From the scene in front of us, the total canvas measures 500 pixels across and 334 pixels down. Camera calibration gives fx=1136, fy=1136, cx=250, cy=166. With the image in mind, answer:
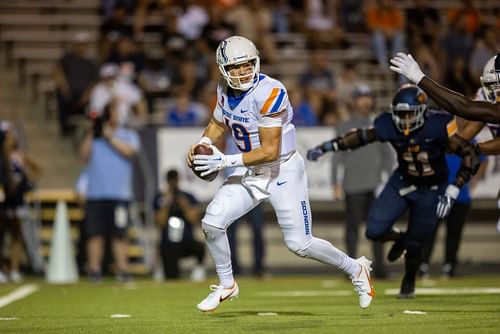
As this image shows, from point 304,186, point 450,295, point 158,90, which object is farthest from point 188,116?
point 304,186

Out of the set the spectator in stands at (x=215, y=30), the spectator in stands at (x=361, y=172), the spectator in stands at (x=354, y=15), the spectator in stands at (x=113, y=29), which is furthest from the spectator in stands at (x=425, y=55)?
the spectator in stands at (x=113, y=29)

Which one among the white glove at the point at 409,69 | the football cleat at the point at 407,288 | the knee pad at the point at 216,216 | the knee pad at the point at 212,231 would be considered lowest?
the football cleat at the point at 407,288

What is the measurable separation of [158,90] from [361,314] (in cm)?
823

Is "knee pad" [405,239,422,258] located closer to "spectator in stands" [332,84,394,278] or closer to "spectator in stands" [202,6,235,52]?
"spectator in stands" [332,84,394,278]

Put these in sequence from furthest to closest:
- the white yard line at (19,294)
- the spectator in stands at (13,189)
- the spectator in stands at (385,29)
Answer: the spectator in stands at (385,29) < the spectator in stands at (13,189) < the white yard line at (19,294)

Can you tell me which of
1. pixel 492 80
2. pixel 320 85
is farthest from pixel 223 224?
pixel 320 85

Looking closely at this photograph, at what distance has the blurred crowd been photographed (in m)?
14.6

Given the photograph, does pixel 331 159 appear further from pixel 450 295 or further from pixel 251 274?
pixel 450 295

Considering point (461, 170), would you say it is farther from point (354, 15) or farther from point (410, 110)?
point (354, 15)

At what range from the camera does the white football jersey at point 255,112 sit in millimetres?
7430

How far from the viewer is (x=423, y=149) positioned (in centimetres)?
884

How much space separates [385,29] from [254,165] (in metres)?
9.66

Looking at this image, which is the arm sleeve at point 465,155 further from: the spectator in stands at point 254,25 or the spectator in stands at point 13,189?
the spectator in stands at point 254,25

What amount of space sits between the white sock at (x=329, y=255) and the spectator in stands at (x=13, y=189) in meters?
6.19
